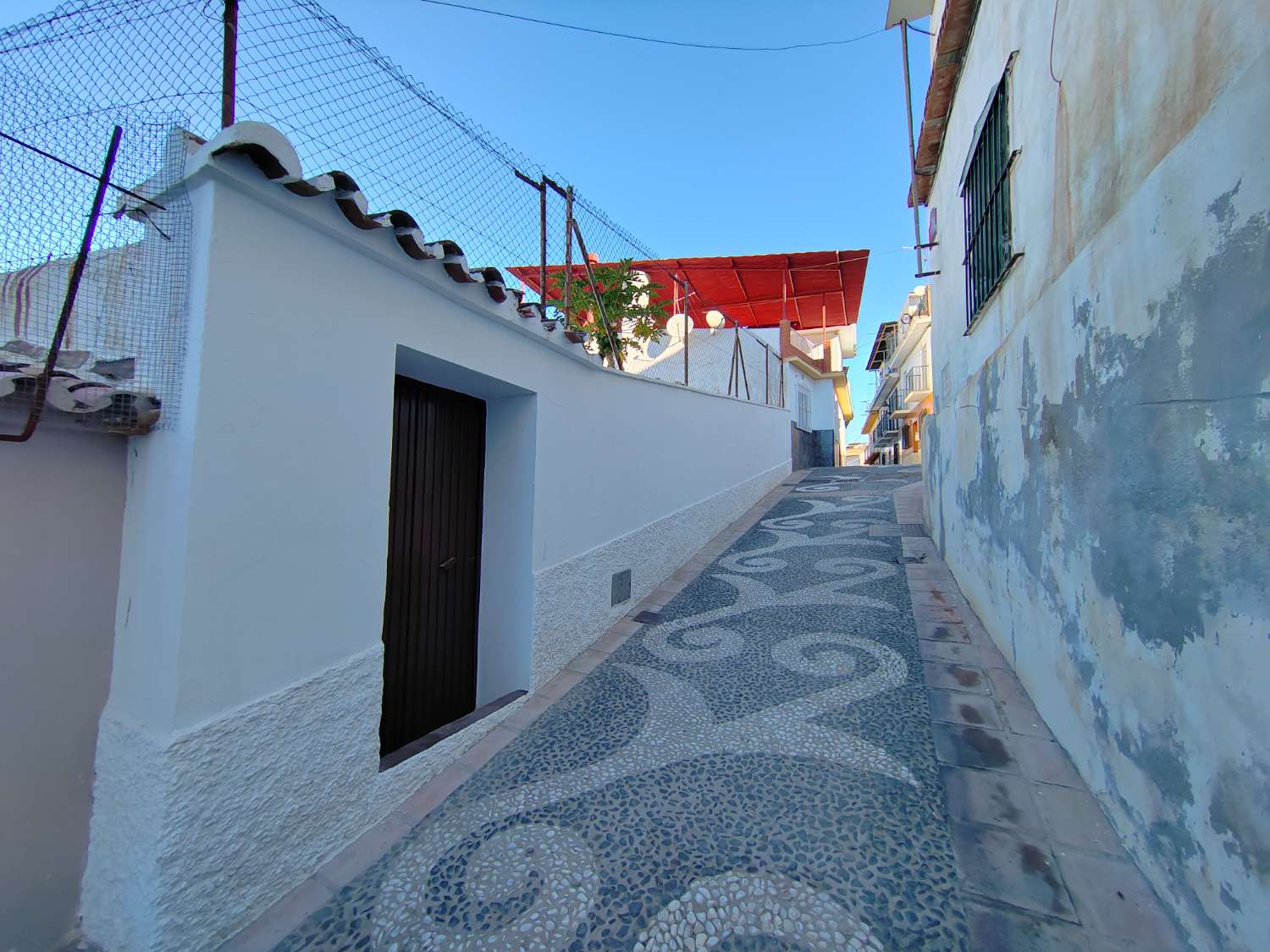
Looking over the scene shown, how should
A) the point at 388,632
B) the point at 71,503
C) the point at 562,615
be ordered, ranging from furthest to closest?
the point at 562,615
the point at 388,632
the point at 71,503

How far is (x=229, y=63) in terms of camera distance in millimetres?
1886

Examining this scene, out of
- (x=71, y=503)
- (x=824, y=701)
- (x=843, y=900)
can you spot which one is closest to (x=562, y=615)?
(x=824, y=701)

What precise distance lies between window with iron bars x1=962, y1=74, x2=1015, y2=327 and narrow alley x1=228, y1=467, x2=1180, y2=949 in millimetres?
2496

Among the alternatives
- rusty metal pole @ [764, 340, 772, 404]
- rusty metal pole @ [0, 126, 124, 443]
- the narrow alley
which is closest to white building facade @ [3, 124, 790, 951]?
rusty metal pole @ [0, 126, 124, 443]

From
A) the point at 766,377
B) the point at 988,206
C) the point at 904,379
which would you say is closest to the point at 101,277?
the point at 988,206

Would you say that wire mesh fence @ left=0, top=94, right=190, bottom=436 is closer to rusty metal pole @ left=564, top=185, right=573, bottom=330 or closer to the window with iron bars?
rusty metal pole @ left=564, top=185, right=573, bottom=330

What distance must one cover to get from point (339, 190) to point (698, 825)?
2822mm

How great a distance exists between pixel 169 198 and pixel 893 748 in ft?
11.8

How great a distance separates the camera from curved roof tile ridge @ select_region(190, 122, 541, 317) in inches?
63.8

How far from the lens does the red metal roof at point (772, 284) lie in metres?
10.8

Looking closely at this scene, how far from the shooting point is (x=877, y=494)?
8852mm

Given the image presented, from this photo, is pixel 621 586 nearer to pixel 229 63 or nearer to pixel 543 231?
pixel 543 231

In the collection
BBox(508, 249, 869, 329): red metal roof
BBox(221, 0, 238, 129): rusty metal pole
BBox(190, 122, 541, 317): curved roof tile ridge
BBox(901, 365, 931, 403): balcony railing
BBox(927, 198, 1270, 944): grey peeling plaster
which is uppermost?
BBox(508, 249, 869, 329): red metal roof

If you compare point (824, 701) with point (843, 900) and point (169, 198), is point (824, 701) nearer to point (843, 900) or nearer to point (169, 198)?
point (843, 900)
